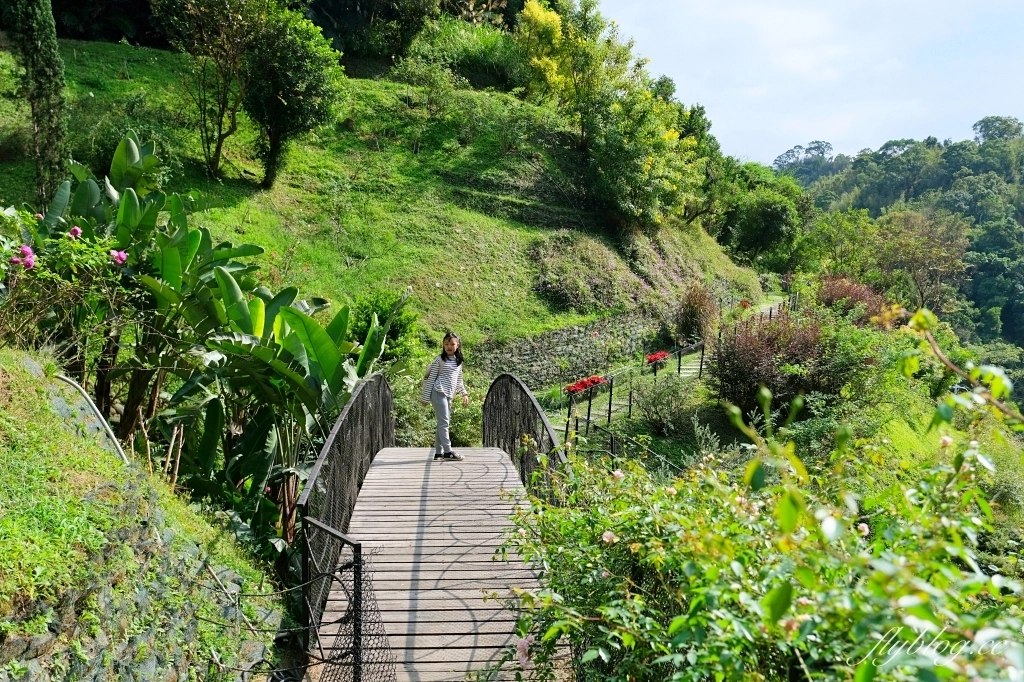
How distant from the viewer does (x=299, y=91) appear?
16922 millimetres

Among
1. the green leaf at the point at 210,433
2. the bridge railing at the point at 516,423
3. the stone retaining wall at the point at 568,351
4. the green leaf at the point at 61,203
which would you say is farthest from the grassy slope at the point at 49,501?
the stone retaining wall at the point at 568,351

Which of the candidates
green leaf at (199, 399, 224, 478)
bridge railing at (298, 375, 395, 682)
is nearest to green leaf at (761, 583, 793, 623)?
bridge railing at (298, 375, 395, 682)

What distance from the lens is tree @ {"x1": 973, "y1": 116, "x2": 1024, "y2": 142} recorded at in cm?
10462

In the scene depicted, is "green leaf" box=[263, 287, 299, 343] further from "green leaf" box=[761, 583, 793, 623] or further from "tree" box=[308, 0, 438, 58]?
"tree" box=[308, 0, 438, 58]

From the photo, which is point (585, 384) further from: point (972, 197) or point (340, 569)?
point (972, 197)

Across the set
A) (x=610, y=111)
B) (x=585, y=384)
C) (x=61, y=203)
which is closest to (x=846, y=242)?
(x=610, y=111)

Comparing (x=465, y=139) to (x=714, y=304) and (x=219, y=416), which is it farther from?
(x=219, y=416)

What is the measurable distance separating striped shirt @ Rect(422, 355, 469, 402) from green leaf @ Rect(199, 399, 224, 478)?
229cm

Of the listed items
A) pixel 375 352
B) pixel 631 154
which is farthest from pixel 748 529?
pixel 631 154

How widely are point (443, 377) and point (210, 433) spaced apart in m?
2.53

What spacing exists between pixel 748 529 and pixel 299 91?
16.8 meters

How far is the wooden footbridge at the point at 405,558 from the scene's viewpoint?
4.59 meters

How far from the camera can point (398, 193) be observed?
70.2 ft

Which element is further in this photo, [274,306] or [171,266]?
[274,306]
